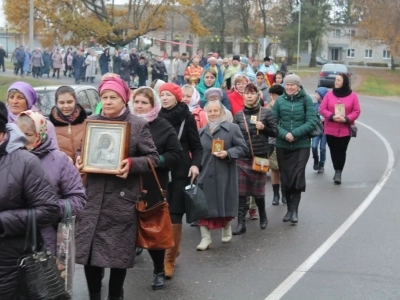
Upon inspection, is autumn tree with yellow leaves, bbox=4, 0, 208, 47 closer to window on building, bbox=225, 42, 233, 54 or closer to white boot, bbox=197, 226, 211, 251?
window on building, bbox=225, 42, 233, 54

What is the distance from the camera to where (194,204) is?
7.37m

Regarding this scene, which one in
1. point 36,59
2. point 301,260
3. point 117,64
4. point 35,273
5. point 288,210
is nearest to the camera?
point 35,273

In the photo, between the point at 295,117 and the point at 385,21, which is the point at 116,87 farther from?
the point at 385,21

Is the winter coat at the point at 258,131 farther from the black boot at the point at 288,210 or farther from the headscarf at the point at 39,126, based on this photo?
the headscarf at the point at 39,126

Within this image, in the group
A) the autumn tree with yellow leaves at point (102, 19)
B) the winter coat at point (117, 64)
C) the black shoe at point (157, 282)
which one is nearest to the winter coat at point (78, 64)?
the winter coat at point (117, 64)

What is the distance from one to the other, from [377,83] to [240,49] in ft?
153

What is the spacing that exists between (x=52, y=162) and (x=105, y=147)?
77 cm

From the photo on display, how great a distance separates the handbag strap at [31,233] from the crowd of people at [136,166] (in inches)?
1.1

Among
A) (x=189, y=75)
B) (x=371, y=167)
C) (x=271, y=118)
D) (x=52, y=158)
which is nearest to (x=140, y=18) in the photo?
(x=189, y=75)

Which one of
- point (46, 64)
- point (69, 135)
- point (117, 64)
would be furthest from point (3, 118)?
point (46, 64)

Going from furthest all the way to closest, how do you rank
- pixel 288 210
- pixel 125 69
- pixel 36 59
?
pixel 36 59 < pixel 125 69 < pixel 288 210

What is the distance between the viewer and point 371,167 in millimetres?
15555

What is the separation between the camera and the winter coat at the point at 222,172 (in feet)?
28.2

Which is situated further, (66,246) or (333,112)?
(333,112)
